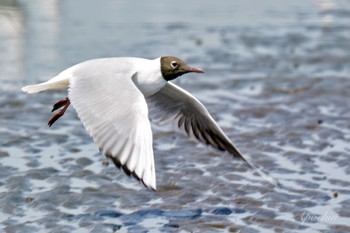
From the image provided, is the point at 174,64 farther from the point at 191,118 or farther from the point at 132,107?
the point at 132,107

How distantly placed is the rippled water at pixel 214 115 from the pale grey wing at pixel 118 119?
971 mm

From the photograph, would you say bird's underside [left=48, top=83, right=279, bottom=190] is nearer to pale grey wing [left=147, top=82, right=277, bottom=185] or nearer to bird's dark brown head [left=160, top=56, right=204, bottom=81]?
pale grey wing [left=147, top=82, right=277, bottom=185]

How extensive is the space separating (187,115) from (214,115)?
109 inches

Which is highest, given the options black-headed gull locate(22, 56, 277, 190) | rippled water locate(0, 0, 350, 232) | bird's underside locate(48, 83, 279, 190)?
black-headed gull locate(22, 56, 277, 190)

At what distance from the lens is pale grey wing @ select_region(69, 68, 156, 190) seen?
6547 mm

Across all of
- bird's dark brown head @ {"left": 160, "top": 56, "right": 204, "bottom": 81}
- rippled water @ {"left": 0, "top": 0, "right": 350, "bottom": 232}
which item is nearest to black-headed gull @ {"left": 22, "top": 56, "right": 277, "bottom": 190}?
bird's dark brown head @ {"left": 160, "top": 56, "right": 204, "bottom": 81}

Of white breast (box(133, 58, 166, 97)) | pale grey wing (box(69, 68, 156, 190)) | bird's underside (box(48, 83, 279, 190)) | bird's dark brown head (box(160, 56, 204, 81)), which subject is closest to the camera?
pale grey wing (box(69, 68, 156, 190))

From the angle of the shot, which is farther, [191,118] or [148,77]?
[191,118]

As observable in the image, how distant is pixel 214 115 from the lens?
11.2 meters

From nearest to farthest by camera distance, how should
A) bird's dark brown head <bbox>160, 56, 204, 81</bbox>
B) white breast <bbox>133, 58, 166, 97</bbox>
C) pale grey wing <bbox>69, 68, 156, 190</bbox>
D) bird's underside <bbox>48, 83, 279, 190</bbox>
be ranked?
pale grey wing <bbox>69, 68, 156, 190</bbox> → white breast <bbox>133, 58, 166, 97</bbox> → bird's dark brown head <bbox>160, 56, 204, 81</bbox> → bird's underside <bbox>48, 83, 279, 190</bbox>

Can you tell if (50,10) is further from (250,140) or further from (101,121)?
(101,121)

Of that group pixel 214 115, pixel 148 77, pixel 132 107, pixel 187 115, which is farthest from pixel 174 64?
pixel 214 115

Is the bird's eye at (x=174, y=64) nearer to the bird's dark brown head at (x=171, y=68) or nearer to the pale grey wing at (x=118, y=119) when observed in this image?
the bird's dark brown head at (x=171, y=68)

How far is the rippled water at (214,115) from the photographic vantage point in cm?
795
